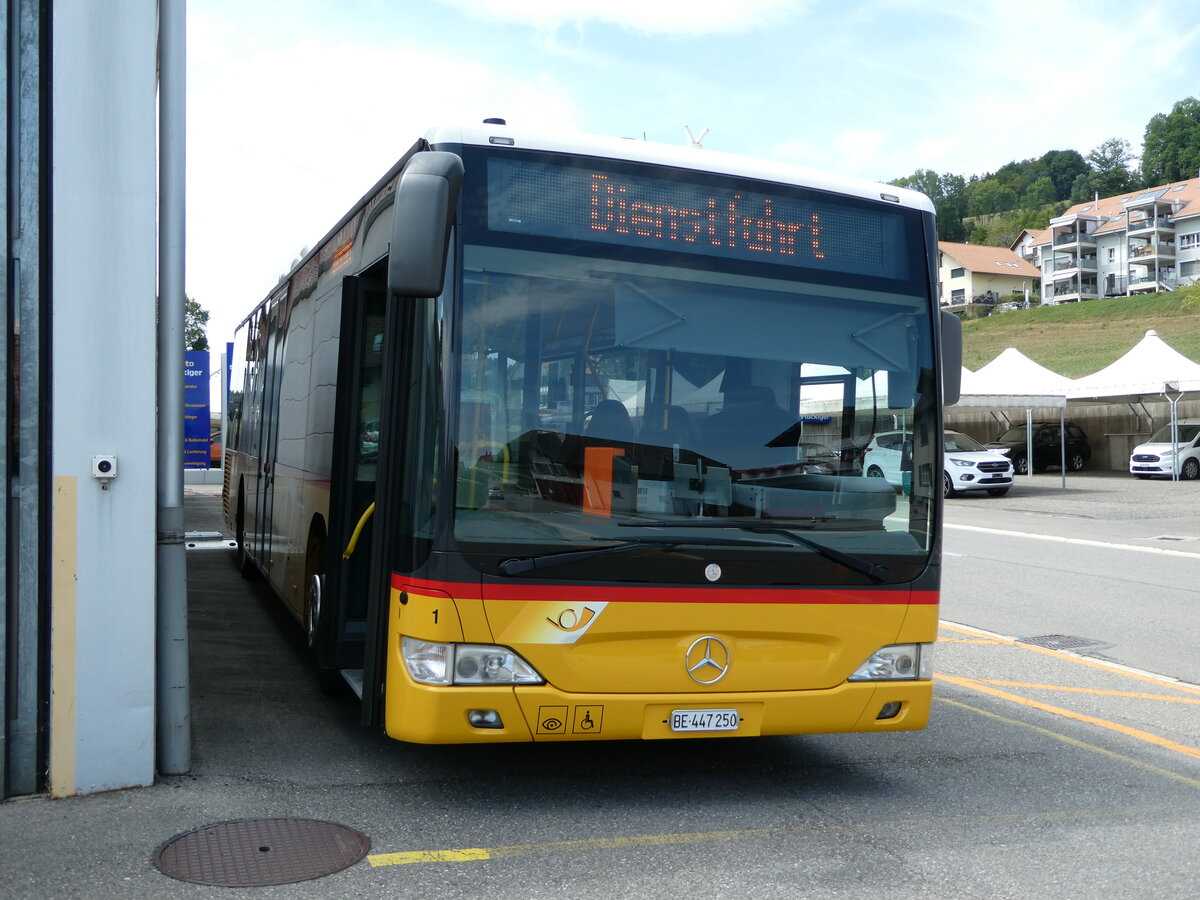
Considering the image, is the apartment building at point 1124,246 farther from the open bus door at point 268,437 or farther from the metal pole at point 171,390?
the metal pole at point 171,390

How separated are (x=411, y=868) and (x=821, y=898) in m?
1.46

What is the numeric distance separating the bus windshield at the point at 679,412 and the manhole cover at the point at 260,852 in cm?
121

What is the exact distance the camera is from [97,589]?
5.11 metres

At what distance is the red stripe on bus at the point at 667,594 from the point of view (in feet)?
15.8

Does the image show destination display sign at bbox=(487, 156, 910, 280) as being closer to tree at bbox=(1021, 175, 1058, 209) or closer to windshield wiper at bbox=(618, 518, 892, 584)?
windshield wiper at bbox=(618, 518, 892, 584)

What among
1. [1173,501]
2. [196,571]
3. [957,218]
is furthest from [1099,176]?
[196,571]

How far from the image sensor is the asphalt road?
4.38 metres

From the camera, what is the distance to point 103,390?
508 centimetres

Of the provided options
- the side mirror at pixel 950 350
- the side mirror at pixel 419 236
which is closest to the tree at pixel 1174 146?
the side mirror at pixel 950 350

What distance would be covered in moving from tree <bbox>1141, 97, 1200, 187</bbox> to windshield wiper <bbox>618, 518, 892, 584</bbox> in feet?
478

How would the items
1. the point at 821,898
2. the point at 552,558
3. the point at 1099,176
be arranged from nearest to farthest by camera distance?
the point at 821,898 → the point at 552,558 → the point at 1099,176

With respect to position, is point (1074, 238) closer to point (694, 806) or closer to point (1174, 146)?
point (1174, 146)

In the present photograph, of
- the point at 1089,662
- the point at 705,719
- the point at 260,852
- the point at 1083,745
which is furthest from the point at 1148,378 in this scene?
the point at 260,852

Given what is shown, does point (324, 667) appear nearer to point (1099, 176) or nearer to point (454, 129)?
point (454, 129)
